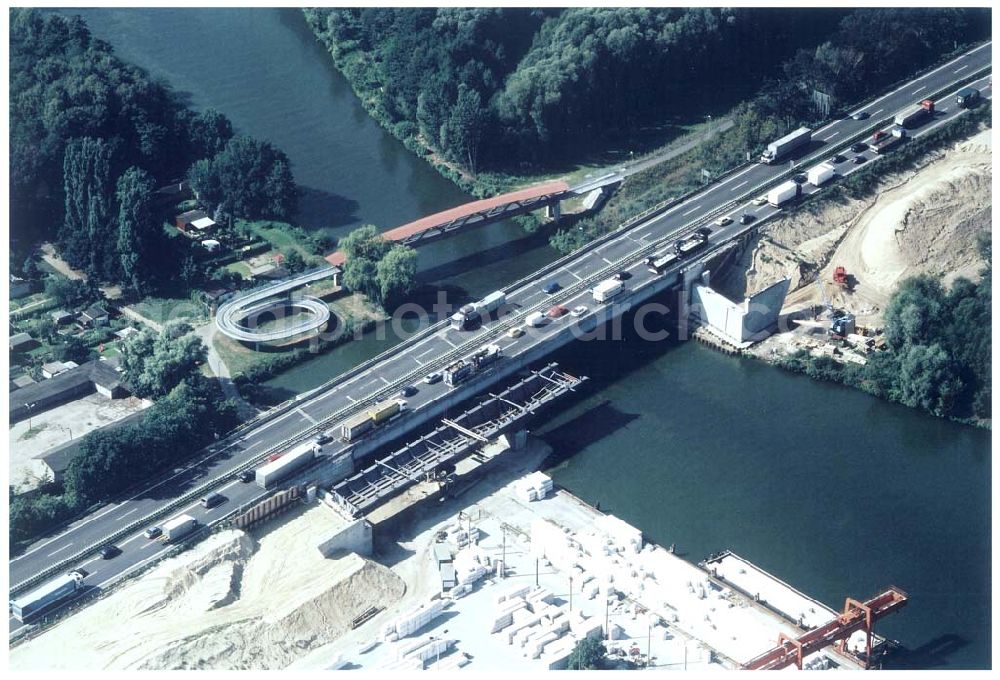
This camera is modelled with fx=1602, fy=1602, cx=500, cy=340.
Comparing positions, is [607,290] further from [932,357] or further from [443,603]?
[443,603]

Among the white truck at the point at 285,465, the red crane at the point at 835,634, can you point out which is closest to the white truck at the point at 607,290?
the white truck at the point at 285,465

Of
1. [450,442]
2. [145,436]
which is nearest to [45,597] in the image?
[145,436]

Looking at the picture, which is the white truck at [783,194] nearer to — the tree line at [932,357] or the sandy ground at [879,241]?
the sandy ground at [879,241]

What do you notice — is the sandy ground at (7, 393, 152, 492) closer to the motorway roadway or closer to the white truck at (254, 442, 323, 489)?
the motorway roadway

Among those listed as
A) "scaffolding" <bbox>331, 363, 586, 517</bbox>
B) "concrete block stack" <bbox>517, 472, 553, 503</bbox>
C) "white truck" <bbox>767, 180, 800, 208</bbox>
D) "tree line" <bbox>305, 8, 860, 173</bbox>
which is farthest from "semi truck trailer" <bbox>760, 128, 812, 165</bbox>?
"concrete block stack" <bbox>517, 472, 553, 503</bbox>

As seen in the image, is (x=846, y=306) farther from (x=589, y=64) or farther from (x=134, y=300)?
(x=134, y=300)

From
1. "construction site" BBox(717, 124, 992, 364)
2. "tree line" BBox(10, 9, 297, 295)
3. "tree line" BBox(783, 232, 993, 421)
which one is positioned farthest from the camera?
"tree line" BBox(10, 9, 297, 295)
